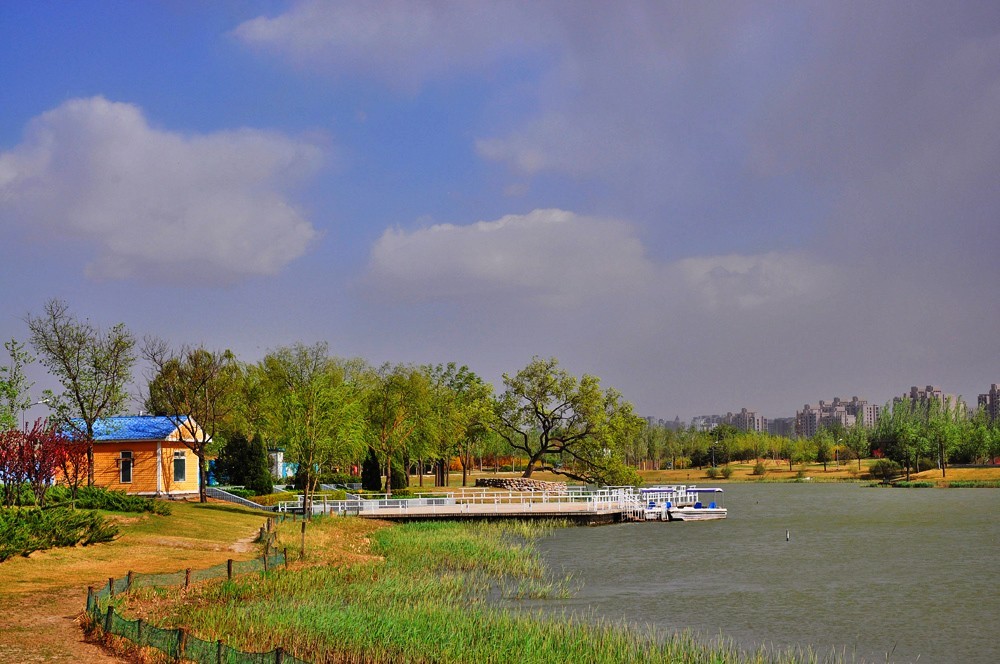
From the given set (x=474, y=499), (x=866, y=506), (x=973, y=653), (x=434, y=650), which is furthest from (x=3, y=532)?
(x=866, y=506)

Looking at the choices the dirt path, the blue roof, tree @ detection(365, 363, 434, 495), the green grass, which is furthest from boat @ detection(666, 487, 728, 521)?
the dirt path

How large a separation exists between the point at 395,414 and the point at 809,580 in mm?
40370

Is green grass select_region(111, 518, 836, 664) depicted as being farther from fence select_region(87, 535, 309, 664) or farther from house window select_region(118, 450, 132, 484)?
house window select_region(118, 450, 132, 484)

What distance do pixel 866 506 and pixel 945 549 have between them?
34.6 m

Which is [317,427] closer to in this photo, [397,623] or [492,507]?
[492,507]

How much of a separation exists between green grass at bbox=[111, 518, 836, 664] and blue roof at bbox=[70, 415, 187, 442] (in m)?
27.5

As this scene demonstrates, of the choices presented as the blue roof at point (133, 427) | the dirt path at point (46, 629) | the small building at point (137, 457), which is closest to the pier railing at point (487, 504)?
the small building at point (137, 457)

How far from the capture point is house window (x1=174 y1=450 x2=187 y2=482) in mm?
57812

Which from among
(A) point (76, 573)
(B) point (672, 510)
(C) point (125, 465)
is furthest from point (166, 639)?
(B) point (672, 510)

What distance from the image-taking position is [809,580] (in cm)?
3516

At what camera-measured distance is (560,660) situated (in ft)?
61.2

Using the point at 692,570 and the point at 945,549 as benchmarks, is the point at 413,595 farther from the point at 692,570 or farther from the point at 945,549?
the point at 945,549

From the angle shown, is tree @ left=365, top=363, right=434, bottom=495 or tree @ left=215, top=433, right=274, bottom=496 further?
tree @ left=365, top=363, right=434, bottom=495

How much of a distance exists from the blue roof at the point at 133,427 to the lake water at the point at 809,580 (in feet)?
78.7
